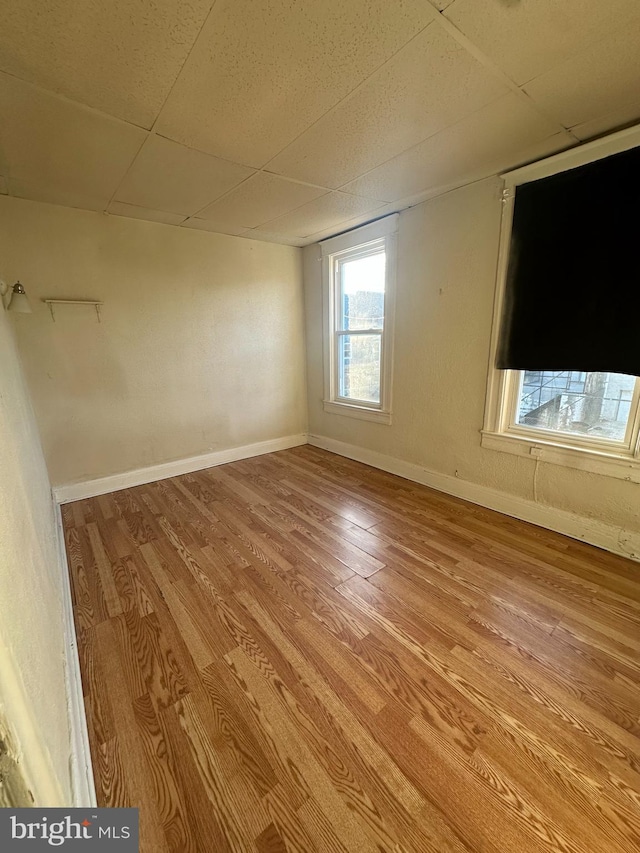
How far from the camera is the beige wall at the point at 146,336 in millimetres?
2676

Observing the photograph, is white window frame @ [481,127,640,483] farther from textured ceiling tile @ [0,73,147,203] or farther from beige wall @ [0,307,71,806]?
beige wall @ [0,307,71,806]

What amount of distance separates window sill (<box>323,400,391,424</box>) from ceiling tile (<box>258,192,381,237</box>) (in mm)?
1836

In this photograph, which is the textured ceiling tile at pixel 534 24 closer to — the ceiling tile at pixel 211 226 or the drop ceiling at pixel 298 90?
the drop ceiling at pixel 298 90

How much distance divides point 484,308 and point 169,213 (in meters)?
2.71

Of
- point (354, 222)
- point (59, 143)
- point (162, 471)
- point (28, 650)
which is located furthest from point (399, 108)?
point (162, 471)

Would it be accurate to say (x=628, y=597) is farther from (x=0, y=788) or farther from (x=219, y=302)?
(x=219, y=302)

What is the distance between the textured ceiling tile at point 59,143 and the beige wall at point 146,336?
54 centimetres

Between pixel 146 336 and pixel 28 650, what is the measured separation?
2.92 metres

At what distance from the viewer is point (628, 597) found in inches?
69.6

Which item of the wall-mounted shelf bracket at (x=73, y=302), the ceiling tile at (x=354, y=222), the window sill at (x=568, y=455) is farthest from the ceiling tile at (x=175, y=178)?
the window sill at (x=568, y=455)

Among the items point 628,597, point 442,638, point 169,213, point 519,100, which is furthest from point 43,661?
point 169,213

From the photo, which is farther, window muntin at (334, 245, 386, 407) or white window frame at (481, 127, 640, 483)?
window muntin at (334, 245, 386, 407)

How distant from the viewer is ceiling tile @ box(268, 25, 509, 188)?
1352mm

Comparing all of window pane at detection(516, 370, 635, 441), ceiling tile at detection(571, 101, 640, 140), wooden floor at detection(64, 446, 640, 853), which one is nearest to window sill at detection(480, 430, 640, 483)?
window pane at detection(516, 370, 635, 441)
